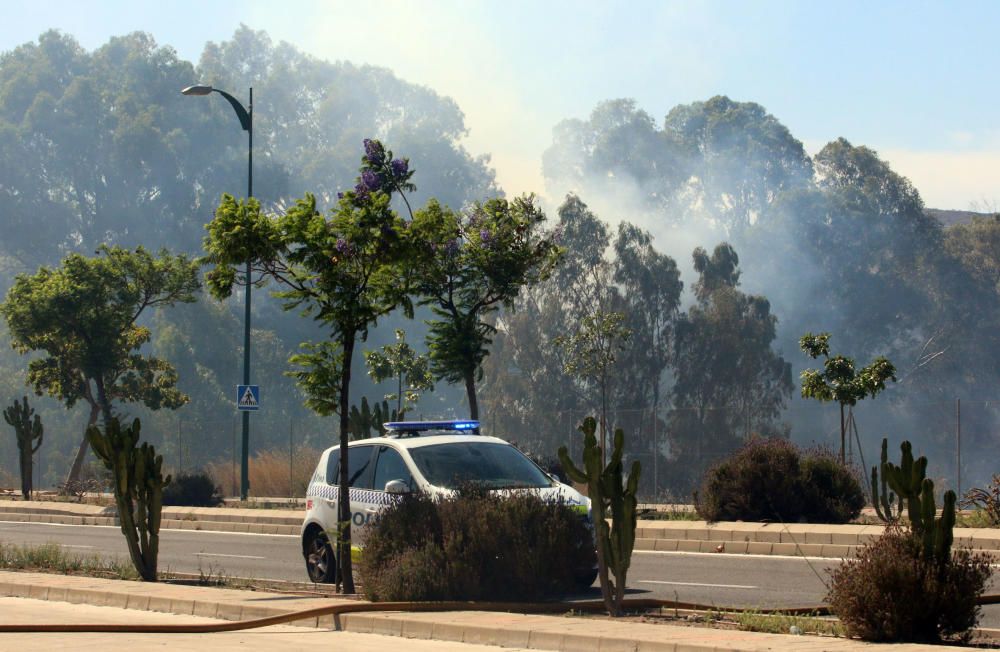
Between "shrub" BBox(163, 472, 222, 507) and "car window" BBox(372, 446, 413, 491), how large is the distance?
19.8 m

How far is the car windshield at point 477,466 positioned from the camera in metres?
15.6

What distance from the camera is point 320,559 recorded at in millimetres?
16531

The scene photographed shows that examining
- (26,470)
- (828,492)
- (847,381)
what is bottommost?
(828,492)

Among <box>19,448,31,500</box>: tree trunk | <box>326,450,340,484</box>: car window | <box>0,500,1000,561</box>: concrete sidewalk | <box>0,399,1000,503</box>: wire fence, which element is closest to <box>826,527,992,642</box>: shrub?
<box>0,500,1000,561</box>: concrete sidewalk

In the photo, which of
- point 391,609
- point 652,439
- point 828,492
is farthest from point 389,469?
point 652,439

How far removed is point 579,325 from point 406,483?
4824cm

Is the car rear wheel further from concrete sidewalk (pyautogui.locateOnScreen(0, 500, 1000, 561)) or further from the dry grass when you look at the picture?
the dry grass

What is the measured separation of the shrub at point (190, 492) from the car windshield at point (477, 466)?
20.1 m

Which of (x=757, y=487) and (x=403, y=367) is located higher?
(x=403, y=367)

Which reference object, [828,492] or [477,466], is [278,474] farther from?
[477,466]

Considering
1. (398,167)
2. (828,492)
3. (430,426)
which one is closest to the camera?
(430,426)

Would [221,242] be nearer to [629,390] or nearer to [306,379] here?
[306,379]

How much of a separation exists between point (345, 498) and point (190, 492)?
68.6 ft

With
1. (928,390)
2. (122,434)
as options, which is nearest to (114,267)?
(122,434)
